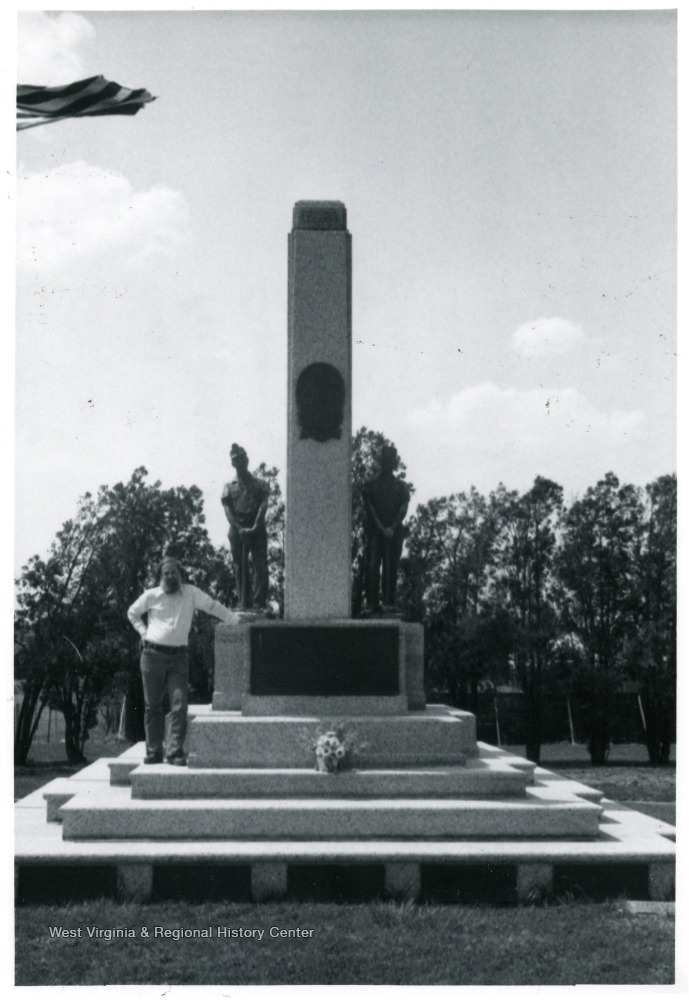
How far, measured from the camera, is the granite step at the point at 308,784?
28.4ft

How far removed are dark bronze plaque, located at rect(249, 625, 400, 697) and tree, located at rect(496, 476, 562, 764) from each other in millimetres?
15588

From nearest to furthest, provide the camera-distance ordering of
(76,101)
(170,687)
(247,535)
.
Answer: (76,101) < (170,687) < (247,535)

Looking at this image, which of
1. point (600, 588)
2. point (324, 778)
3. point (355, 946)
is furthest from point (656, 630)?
point (355, 946)

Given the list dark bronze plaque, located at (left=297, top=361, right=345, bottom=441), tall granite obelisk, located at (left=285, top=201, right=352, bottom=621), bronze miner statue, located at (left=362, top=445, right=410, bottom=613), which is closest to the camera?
tall granite obelisk, located at (left=285, top=201, right=352, bottom=621)

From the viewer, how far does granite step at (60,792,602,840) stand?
816 cm

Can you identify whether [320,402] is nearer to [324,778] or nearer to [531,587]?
[324,778]

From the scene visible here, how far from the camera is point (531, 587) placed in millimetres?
25500

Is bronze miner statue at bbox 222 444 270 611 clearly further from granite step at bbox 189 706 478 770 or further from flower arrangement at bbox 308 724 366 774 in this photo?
flower arrangement at bbox 308 724 366 774

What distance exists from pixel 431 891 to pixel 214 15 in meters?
6.57

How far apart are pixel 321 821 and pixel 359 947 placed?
5.53 feet

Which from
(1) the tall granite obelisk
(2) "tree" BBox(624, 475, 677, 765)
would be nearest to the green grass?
(1) the tall granite obelisk

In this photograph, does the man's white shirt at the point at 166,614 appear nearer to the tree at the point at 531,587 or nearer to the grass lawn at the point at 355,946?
the grass lawn at the point at 355,946

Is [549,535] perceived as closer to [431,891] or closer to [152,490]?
[152,490]
